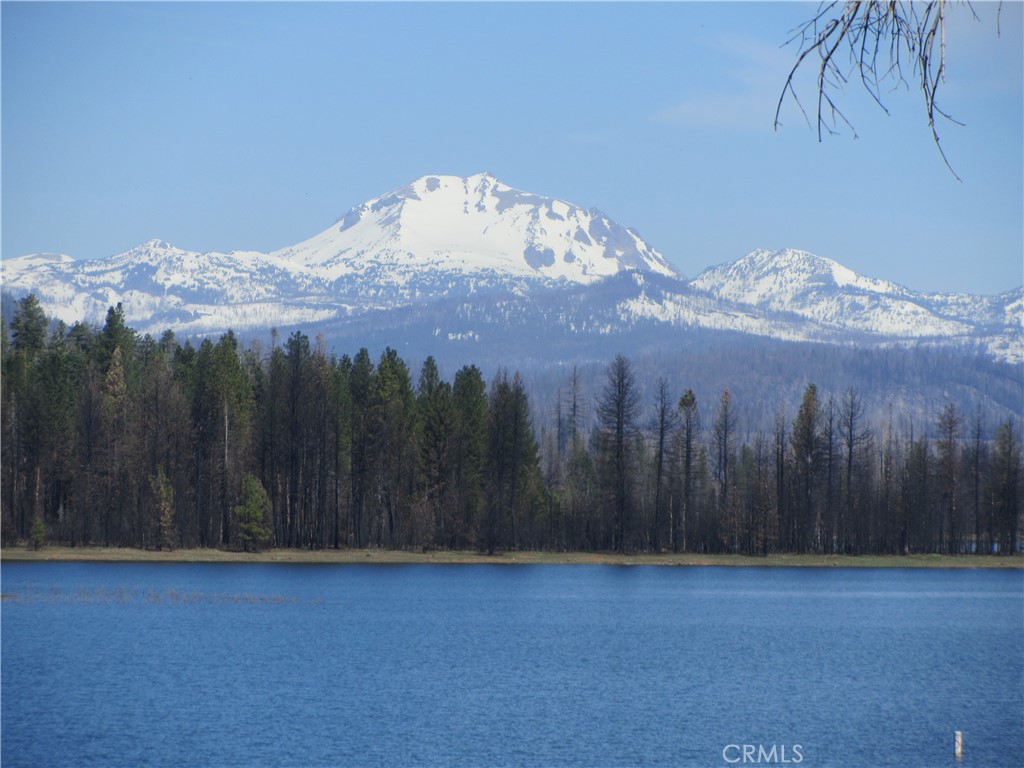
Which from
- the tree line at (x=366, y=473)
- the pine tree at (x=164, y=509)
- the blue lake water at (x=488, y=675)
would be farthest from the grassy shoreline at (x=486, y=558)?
the blue lake water at (x=488, y=675)

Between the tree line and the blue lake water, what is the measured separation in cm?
1869

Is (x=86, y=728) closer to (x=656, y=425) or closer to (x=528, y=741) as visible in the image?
(x=528, y=741)

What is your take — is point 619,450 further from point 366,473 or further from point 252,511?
point 252,511

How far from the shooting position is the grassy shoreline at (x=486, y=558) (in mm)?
87062

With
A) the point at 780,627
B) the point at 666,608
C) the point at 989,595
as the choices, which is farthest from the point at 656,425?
the point at 780,627

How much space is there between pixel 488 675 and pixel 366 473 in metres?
58.4

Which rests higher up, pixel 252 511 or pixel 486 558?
pixel 252 511

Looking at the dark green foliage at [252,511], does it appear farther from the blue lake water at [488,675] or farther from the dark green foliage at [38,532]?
the blue lake water at [488,675]

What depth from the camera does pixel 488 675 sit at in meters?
43.6

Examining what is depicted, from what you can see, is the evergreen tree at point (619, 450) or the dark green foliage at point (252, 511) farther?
the evergreen tree at point (619, 450)

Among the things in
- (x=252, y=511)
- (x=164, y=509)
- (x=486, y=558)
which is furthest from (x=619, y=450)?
(x=164, y=509)

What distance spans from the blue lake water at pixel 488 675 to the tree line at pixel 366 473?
736 inches

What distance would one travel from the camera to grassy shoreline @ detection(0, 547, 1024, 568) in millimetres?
87062

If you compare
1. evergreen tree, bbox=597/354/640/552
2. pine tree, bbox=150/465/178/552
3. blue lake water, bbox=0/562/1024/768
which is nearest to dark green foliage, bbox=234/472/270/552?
pine tree, bbox=150/465/178/552
